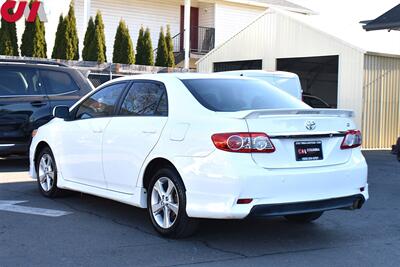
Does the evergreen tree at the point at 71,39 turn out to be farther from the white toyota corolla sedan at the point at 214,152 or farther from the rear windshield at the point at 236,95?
the rear windshield at the point at 236,95

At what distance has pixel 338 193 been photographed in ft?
19.0

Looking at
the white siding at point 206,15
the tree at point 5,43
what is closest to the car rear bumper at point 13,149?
the tree at point 5,43

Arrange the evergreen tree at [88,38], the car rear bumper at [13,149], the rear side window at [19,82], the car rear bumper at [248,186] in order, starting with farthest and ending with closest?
the evergreen tree at [88,38], the rear side window at [19,82], the car rear bumper at [13,149], the car rear bumper at [248,186]

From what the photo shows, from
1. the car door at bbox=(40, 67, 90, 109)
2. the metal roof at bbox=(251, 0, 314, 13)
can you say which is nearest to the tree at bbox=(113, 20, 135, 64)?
the metal roof at bbox=(251, 0, 314, 13)

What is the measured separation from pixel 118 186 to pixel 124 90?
110 centimetres

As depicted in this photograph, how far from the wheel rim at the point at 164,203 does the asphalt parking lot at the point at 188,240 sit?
0.19 m

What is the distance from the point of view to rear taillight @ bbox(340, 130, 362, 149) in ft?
19.6

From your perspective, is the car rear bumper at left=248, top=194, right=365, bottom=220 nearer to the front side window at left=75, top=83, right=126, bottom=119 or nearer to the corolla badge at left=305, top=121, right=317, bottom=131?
the corolla badge at left=305, top=121, right=317, bottom=131

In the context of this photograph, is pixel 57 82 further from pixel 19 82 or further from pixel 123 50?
pixel 123 50

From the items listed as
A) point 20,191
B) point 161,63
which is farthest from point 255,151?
point 161,63

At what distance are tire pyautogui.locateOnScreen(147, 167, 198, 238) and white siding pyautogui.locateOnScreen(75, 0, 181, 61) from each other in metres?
19.4

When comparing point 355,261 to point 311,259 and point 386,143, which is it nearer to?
point 311,259

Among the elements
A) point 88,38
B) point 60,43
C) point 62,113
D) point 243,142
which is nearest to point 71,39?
point 60,43

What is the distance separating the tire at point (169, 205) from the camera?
579 centimetres
